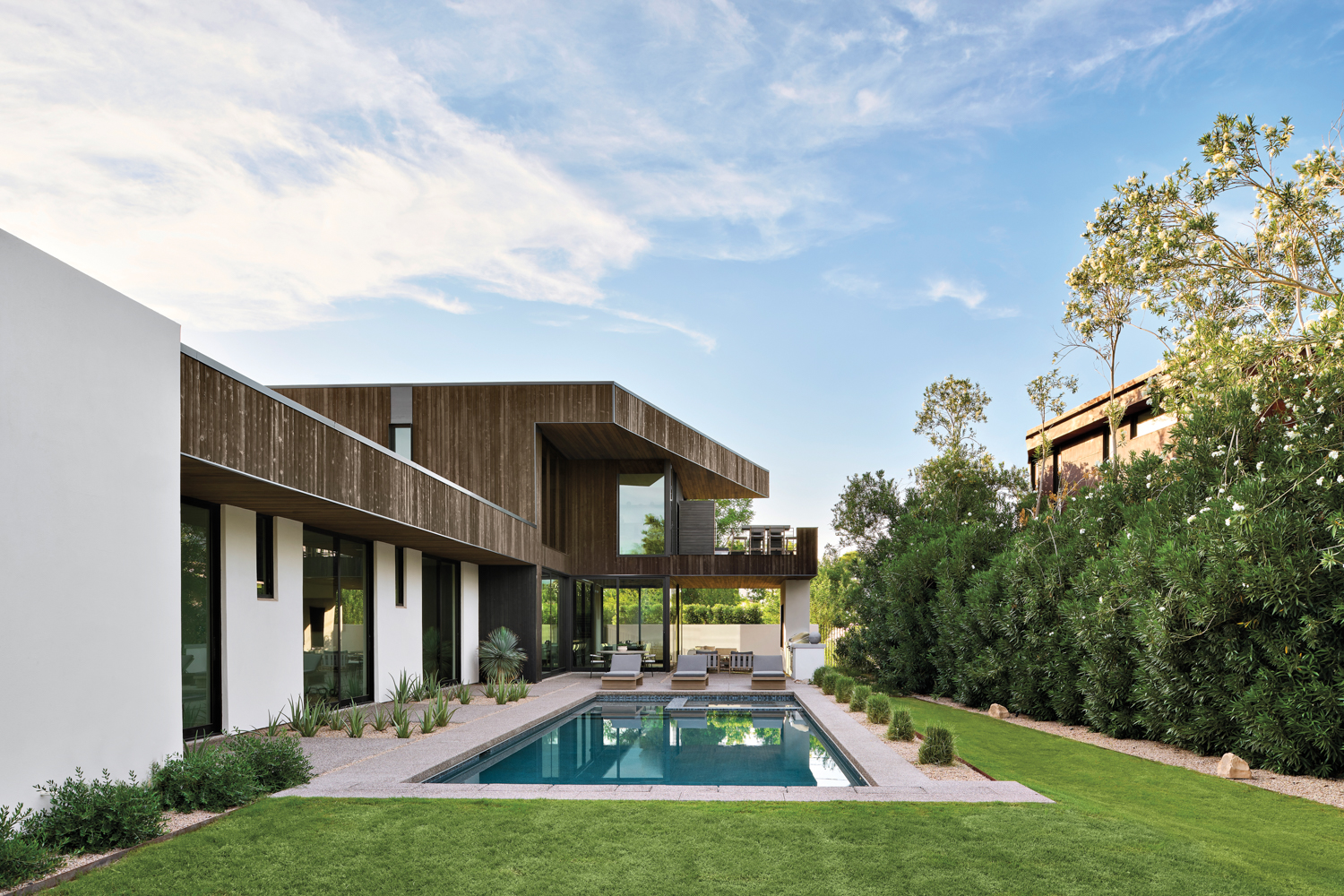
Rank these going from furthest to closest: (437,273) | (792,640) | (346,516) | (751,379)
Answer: (751,379)
(437,273)
(792,640)
(346,516)

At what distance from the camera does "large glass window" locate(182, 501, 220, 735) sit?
29.9 feet

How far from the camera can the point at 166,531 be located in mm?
6625

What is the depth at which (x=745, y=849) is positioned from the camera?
5.48m

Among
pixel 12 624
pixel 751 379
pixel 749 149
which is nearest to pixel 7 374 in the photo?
pixel 12 624

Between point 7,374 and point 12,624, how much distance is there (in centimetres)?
143

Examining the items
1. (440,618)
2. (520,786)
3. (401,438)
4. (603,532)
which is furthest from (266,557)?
(603,532)

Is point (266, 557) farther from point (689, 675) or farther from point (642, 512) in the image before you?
point (642, 512)

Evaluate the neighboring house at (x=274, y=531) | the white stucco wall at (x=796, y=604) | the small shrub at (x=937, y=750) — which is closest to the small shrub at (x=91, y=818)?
the neighboring house at (x=274, y=531)

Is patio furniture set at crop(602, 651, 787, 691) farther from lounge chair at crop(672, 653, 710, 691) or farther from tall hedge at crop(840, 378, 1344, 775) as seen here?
tall hedge at crop(840, 378, 1344, 775)

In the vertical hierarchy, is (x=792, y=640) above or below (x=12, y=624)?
below

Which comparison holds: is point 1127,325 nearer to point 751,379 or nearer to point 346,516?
point 346,516

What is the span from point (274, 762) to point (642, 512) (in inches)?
619

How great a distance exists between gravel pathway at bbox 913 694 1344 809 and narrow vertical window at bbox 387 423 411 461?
42.6ft

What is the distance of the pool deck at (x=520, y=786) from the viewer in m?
6.93
